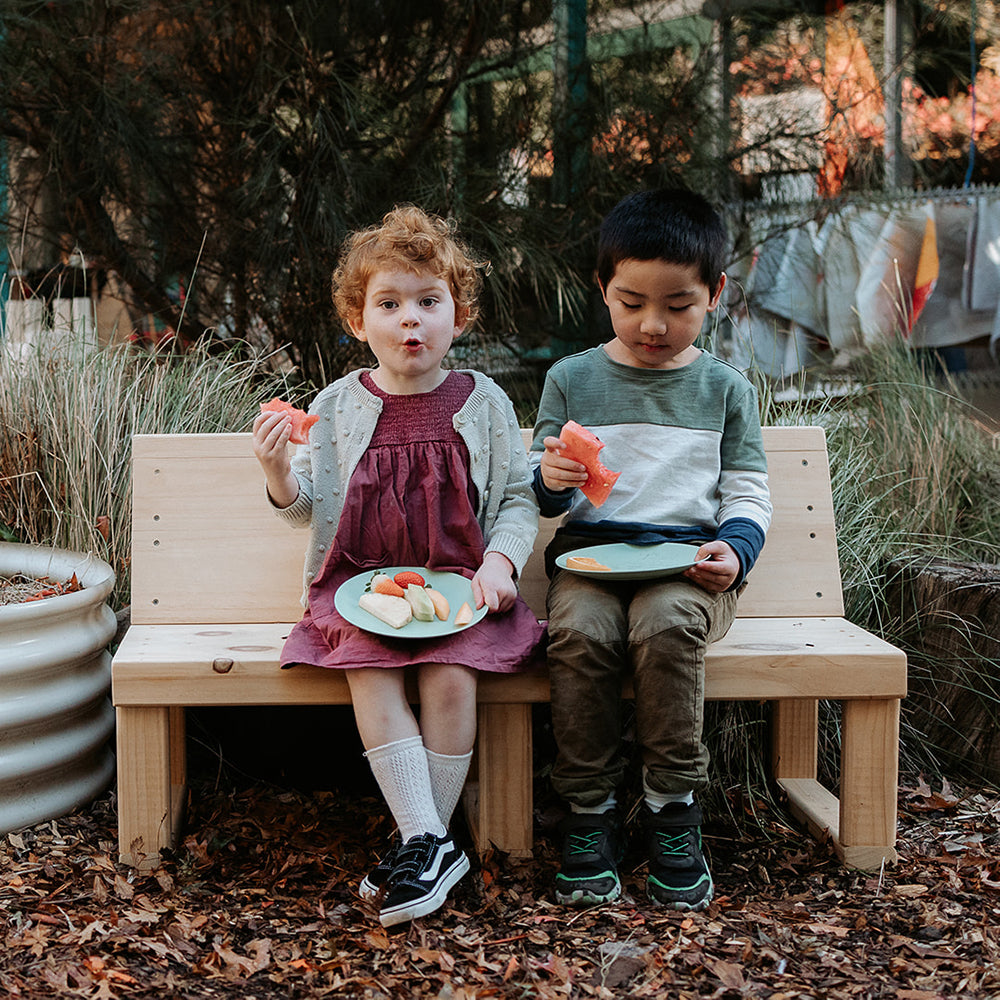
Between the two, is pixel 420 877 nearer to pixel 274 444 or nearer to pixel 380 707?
pixel 380 707

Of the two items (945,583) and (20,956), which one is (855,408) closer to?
(945,583)

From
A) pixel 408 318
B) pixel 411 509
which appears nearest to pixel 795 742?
pixel 411 509

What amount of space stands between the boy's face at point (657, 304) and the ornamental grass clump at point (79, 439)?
1.53 metres

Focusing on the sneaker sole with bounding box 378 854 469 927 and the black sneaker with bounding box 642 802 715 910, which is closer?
the sneaker sole with bounding box 378 854 469 927

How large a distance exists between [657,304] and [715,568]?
22.4 inches

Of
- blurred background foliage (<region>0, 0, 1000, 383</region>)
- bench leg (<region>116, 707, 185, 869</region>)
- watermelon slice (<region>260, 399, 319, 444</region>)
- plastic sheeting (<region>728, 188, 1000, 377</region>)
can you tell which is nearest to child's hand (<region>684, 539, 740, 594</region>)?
watermelon slice (<region>260, 399, 319, 444</region>)

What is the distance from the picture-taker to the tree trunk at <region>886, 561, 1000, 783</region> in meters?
2.77

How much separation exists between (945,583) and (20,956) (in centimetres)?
229

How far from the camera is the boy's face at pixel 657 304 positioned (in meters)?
2.27

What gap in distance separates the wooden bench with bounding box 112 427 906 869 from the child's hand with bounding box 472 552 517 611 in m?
0.15

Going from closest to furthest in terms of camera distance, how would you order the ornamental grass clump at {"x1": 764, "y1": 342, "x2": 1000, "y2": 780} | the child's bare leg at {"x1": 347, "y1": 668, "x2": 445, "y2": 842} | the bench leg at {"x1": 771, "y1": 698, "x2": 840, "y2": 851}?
the child's bare leg at {"x1": 347, "y1": 668, "x2": 445, "y2": 842}, the bench leg at {"x1": 771, "y1": 698, "x2": 840, "y2": 851}, the ornamental grass clump at {"x1": 764, "y1": 342, "x2": 1000, "y2": 780}

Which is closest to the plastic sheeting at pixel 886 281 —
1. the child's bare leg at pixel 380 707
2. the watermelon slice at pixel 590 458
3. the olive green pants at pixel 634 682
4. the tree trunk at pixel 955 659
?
the tree trunk at pixel 955 659

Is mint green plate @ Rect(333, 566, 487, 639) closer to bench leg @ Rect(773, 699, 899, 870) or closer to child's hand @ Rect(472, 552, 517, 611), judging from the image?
child's hand @ Rect(472, 552, 517, 611)

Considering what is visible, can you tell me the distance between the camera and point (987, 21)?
17.6 ft
